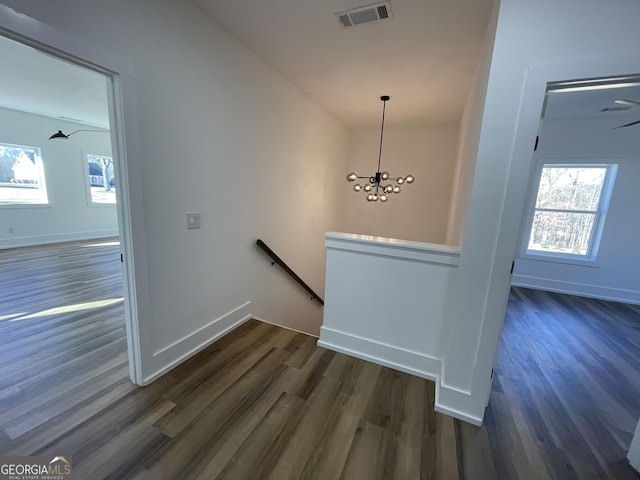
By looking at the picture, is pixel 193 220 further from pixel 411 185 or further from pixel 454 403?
pixel 411 185

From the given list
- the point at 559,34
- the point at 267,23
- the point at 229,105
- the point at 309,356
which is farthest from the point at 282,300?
the point at 559,34

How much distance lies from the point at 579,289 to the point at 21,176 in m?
10.8

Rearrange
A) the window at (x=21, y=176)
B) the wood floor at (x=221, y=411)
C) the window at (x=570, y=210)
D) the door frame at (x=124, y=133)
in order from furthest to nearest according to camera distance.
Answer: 1. the window at (x=21, y=176)
2. the window at (x=570, y=210)
3. the wood floor at (x=221, y=411)
4. the door frame at (x=124, y=133)

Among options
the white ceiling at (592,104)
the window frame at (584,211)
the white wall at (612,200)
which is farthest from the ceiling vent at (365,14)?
the white wall at (612,200)

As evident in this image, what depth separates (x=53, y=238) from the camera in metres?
5.87

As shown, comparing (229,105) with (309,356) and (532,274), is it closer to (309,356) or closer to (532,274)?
(309,356)

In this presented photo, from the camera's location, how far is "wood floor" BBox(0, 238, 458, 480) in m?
1.31

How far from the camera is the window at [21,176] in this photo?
5.11 m

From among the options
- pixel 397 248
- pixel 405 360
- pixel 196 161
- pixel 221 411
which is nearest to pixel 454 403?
pixel 405 360

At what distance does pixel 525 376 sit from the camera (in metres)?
2.16

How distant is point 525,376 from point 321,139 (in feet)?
12.1

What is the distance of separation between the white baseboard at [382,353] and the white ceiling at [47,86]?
9.84 feet

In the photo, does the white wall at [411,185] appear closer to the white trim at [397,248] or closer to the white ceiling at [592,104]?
the white ceiling at [592,104]

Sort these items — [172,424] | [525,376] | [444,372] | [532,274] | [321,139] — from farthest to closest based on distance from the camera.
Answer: [532,274]
[321,139]
[525,376]
[444,372]
[172,424]
